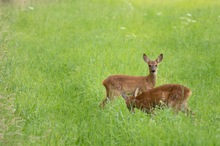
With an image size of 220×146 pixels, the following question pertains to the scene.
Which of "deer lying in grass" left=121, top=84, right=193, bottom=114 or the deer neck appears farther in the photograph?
the deer neck

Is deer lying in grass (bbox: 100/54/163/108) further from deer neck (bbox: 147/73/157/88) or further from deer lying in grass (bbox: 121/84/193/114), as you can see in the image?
deer lying in grass (bbox: 121/84/193/114)

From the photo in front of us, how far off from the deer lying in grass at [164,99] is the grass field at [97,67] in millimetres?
181

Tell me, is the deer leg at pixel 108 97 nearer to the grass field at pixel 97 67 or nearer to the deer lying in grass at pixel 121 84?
the deer lying in grass at pixel 121 84

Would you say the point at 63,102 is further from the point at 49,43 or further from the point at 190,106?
the point at 49,43

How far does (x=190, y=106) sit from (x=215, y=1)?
1215 centimetres

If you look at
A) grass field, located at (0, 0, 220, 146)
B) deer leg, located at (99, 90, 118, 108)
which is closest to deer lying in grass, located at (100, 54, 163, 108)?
deer leg, located at (99, 90, 118, 108)

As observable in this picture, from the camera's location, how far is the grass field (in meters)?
A: 7.11

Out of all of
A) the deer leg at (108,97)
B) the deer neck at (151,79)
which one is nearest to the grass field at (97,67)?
the deer leg at (108,97)

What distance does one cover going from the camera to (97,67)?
10.6 m

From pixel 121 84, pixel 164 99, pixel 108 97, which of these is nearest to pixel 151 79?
pixel 121 84

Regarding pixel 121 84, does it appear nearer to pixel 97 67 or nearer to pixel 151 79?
pixel 151 79

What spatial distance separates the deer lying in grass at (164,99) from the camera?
7.78m

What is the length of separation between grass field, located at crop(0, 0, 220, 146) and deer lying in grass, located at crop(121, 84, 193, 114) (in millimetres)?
181

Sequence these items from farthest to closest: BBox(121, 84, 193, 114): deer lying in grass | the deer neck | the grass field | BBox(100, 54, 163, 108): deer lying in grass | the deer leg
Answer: the deer neck, BBox(100, 54, 163, 108): deer lying in grass, the deer leg, BBox(121, 84, 193, 114): deer lying in grass, the grass field
